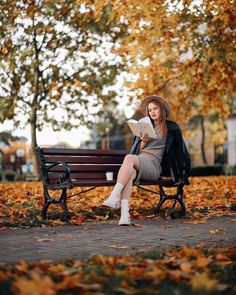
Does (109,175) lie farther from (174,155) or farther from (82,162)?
(174,155)

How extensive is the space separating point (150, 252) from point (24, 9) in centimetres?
1514

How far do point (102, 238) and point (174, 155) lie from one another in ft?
8.42

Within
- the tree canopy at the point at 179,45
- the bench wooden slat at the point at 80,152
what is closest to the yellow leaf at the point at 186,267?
the bench wooden slat at the point at 80,152

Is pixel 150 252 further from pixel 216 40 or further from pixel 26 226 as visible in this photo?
pixel 216 40

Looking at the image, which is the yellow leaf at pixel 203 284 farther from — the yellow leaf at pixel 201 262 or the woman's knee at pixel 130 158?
the woman's knee at pixel 130 158

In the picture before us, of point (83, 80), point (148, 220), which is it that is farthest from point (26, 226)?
point (83, 80)

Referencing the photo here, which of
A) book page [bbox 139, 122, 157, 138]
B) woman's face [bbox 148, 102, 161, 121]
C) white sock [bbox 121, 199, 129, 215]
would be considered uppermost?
woman's face [bbox 148, 102, 161, 121]

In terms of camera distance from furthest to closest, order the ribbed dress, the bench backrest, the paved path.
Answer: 1. the bench backrest
2. the ribbed dress
3. the paved path

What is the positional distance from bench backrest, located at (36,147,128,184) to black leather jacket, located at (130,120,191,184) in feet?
3.12

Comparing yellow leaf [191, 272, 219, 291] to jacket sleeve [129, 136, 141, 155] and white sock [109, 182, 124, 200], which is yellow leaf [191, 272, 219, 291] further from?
jacket sleeve [129, 136, 141, 155]

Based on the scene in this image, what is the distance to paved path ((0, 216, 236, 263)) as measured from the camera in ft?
18.5

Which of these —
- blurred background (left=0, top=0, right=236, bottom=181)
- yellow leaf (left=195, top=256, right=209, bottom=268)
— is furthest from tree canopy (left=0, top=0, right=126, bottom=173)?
yellow leaf (left=195, top=256, right=209, bottom=268)

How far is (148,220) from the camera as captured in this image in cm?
867

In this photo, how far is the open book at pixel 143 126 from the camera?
27.2 feet
